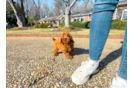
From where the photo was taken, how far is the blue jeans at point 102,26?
2.53 feet

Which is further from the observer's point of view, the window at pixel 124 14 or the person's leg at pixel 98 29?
the window at pixel 124 14

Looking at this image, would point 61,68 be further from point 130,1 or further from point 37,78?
point 130,1

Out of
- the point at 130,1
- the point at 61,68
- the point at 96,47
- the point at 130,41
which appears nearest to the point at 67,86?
the point at 61,68

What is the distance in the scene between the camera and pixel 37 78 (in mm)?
1098

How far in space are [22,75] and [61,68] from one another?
64cm

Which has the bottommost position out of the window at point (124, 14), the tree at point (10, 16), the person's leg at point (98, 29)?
the person's leg at point (98, 29)

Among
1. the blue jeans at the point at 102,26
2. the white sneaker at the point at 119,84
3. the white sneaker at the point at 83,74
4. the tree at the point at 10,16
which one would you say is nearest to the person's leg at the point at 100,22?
the blue jeans at the point at 102,26

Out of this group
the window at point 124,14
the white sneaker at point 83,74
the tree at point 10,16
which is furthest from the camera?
the tree at point 10,16

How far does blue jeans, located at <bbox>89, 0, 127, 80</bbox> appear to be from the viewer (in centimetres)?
77

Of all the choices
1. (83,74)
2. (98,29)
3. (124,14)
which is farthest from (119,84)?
(124,14)

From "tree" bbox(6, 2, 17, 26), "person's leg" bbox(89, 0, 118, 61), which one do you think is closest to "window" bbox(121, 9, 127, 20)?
"person's leg" bbox(89, 0, 118, 61)

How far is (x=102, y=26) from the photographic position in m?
0.83

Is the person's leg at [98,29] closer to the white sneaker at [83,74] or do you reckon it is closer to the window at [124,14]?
the white sneaker at [83,74]

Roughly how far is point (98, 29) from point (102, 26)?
0.05 meters
